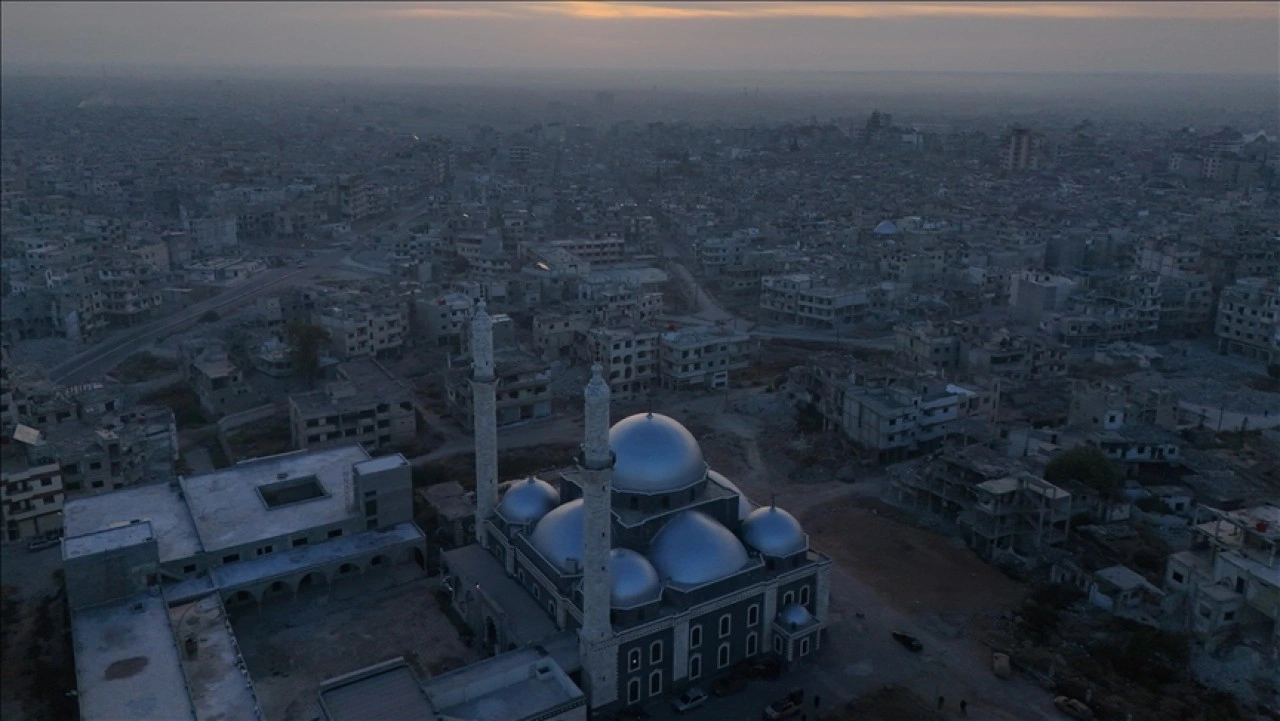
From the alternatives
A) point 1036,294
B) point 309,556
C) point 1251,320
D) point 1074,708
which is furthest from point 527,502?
point 1251,320

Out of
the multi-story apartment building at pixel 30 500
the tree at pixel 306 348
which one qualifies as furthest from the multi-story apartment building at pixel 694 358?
the multi-story apartment building at pixel 30 500

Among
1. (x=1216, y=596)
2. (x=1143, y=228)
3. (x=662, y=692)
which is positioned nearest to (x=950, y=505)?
(x=1216, y=596)

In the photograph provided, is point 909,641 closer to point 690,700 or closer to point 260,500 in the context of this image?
point 690,700

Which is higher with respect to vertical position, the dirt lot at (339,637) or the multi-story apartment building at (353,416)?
the multi-story apartment building at (353,416)

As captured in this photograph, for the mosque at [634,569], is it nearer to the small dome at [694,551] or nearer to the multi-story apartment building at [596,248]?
the small dome at [694,551]

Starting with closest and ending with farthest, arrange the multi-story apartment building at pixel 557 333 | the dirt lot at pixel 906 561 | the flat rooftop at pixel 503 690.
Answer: the flat rooftop at pixel 503 690, the dirt lot at pixel 906 561, the multi-story apartment building at pixel 557 333

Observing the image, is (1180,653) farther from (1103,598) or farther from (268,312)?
(268,312)

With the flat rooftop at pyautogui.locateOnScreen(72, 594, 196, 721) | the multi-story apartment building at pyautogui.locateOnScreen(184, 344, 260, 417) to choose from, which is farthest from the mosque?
the multi-story apartment building at pyautogui.locateOnScreen(184, 344, 260, 417)

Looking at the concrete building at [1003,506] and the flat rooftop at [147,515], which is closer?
the flat rooftop at [147,515]
